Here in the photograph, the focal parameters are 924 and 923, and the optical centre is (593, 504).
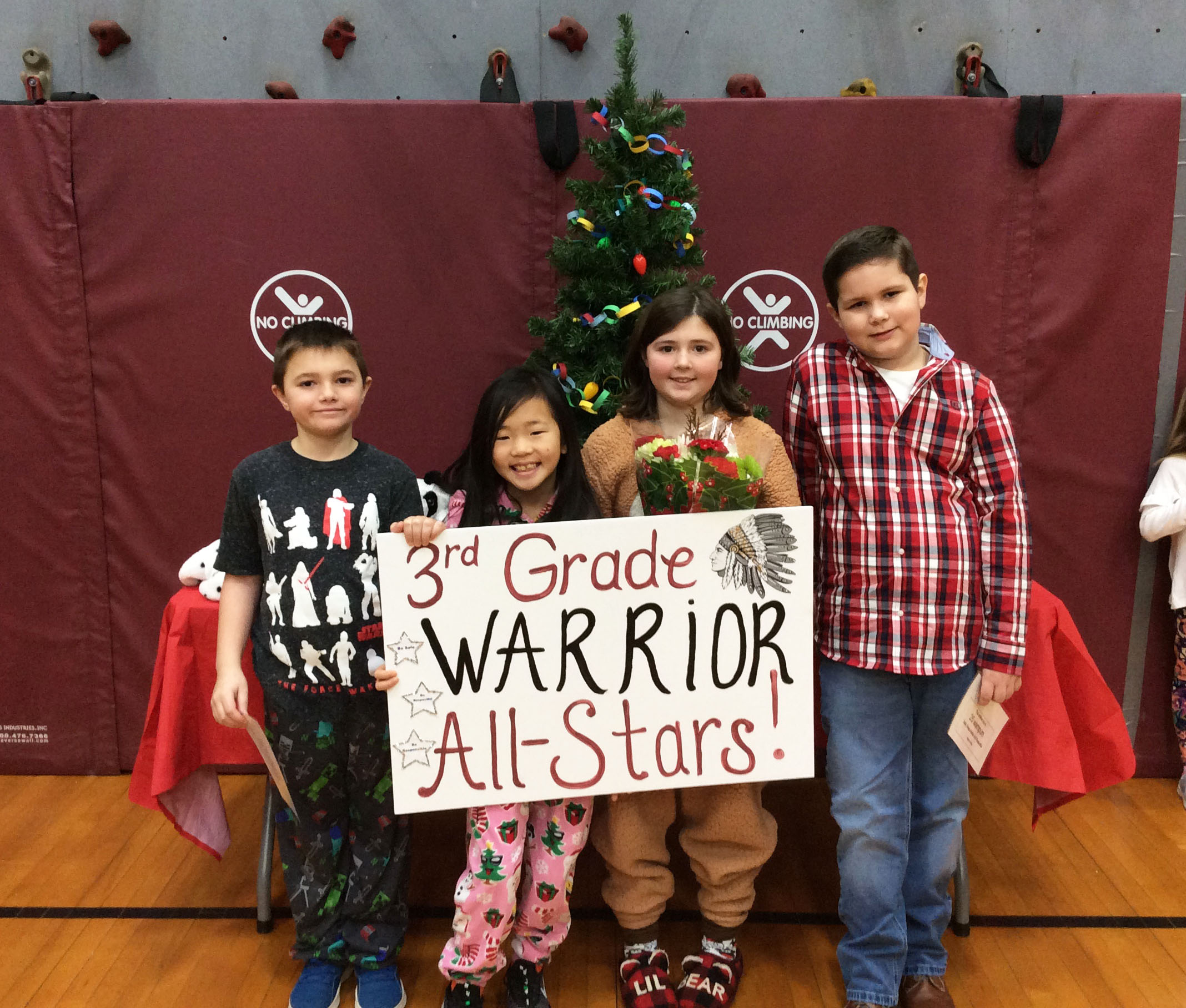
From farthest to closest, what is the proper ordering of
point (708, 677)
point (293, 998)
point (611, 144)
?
1. point (611, 144)
2. point (293, 998)
3. point (708, 677)

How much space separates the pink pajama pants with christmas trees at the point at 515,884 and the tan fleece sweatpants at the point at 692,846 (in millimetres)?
105

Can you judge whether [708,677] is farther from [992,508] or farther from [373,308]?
[373,308]

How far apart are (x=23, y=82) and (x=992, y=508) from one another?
10.7 ft

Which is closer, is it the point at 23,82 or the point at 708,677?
the point at 708,677

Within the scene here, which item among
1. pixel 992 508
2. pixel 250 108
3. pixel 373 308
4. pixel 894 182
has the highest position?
pixel 250 108

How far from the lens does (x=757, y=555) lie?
170 centimetres

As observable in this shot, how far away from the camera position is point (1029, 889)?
2303 mm

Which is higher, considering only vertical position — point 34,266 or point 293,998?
point 34,266

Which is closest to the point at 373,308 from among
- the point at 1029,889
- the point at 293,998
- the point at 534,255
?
the point at 534,255

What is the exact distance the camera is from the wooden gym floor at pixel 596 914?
6.43ft

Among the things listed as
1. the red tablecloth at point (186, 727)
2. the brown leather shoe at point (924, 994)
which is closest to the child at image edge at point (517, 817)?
the red tablecloth at point (186, 727)

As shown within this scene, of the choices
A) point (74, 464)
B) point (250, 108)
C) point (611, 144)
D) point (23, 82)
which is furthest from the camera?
point (23, 82)

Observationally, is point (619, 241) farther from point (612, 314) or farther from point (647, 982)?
point (647, 982)

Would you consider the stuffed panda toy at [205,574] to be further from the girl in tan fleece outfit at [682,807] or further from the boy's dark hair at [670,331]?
the boy's dark hair at [670,331]
